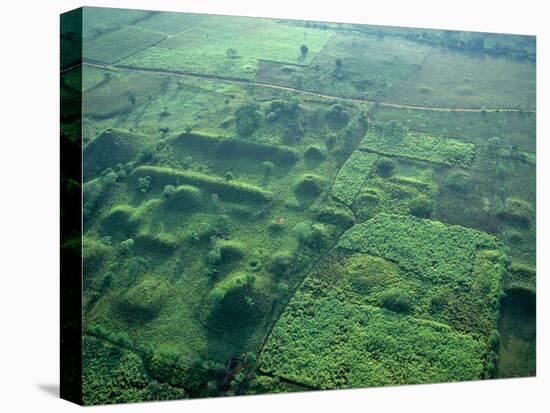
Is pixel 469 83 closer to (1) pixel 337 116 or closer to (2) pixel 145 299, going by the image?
(1) pixel 337 116

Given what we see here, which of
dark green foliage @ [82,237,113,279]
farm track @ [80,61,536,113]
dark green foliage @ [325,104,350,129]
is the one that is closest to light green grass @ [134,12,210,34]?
farm track @ [80,61,536,113]

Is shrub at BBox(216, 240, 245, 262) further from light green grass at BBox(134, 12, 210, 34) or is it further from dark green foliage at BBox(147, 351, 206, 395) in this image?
light green grass at BBox(134, 12, 210, 34)

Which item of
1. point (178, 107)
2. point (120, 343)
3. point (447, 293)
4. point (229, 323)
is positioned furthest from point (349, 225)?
point (120, 343)

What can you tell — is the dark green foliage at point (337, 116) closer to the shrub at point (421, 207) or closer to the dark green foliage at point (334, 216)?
the dark green foliage at point (334, 216)

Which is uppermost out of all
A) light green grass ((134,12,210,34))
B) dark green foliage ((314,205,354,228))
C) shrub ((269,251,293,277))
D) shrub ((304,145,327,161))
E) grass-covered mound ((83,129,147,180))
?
light green grass ((134,12,210,34))

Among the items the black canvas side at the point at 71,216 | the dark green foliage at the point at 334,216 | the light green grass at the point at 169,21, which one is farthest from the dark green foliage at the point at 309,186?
the black canvas side at the point at 71,216

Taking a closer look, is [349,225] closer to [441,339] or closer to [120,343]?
[441,339]
